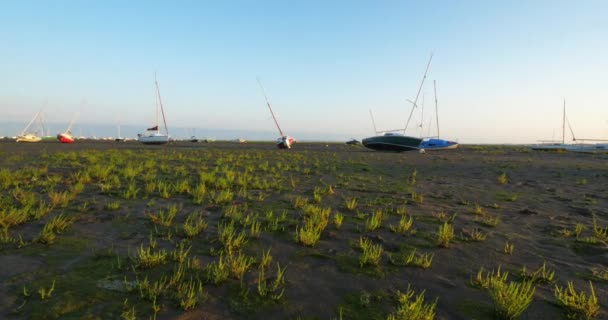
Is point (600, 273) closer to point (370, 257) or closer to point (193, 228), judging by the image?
point (370, 257)

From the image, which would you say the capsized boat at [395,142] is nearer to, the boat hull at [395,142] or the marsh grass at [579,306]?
the boat hull at [395,142]

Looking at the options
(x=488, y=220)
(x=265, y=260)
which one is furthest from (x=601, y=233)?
(x=265, y=260)

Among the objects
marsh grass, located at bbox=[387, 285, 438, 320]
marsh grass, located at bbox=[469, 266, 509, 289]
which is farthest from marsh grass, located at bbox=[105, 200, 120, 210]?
marsh grass, located at bbox=[469, 266, 509, 289]

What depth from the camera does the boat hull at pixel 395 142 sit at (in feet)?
100

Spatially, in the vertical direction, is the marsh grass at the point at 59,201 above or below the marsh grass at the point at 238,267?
above

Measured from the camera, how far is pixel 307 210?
6.70 metres

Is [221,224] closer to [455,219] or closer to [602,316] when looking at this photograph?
[455,219]

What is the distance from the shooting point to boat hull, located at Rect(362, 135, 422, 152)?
100 ft

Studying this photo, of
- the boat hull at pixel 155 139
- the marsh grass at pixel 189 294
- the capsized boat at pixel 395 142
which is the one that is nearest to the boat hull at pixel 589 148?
the capsized boat at pixel 395 142

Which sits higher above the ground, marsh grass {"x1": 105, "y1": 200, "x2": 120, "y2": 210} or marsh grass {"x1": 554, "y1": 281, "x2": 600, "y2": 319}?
marsh grass {"x1": 105, "y1": 200, "x2": 120, "y2": 210}

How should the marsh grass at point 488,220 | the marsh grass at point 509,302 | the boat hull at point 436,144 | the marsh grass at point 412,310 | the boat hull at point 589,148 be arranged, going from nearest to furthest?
the marsh grass at point 412,310
the marsh grass at point 509,302
the marsh grass at point 488,220
the boat hull at point 589,148
the boat hull at point 436,144

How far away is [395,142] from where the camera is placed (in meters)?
31.1

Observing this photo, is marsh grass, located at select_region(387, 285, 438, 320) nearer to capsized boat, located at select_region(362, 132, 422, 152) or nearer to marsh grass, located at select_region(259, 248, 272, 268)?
marsh grass, located at select_region(259, 248, 272, 268)

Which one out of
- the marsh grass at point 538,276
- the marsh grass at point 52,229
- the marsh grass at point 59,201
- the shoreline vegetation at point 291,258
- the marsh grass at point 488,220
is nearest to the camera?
the shoreline vegetation at point 291,258
